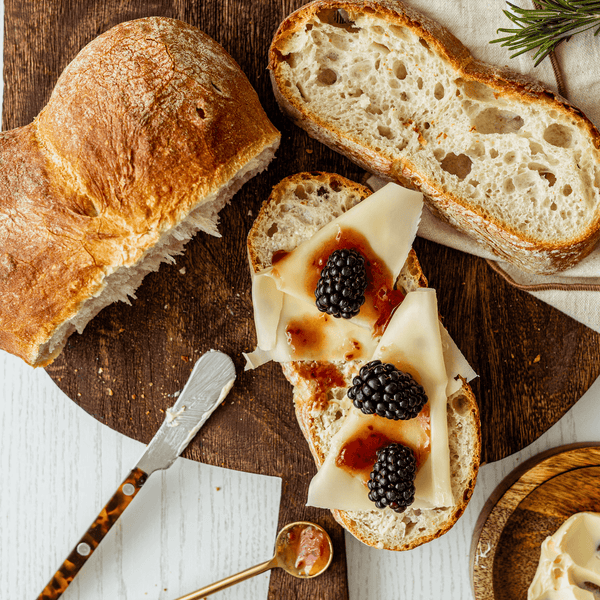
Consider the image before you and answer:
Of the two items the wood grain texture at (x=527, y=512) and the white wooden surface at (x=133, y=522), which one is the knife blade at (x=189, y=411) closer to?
the white wooden surface at (x=133, y=522)

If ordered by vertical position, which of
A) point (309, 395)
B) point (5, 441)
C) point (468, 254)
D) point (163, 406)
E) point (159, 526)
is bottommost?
point (159, 526)

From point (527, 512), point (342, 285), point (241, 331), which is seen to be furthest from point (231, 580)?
point (342, 285)

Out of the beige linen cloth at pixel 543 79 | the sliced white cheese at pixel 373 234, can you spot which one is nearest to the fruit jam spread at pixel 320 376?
the sliced white cheese at pixel 373 234

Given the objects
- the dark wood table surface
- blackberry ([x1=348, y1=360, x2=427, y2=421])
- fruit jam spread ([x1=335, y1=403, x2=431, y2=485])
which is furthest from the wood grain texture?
blackberry ([x1=348, y1=360, x2=427, y2=421])

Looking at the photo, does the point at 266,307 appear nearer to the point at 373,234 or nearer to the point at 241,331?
the point at 241,331

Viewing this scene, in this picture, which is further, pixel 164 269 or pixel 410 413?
pixel 164 269

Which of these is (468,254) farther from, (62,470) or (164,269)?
(62,470)

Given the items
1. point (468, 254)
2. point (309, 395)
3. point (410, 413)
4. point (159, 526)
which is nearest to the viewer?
point (410, 413)

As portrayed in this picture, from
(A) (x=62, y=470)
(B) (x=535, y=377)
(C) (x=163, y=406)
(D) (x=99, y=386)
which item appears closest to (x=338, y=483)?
(C) (x=163, y=406)
